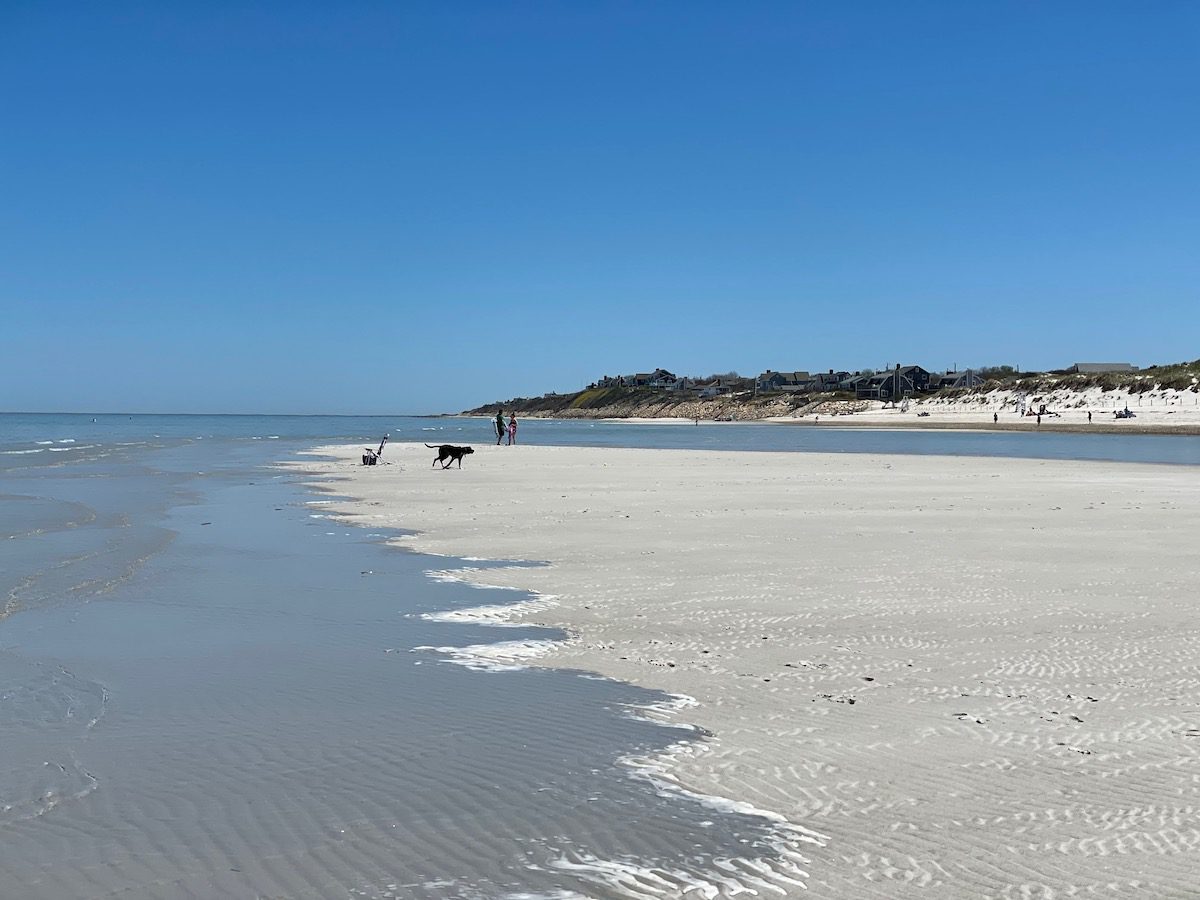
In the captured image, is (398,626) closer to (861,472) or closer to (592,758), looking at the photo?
(592,758)

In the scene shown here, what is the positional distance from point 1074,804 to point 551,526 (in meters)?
12.4

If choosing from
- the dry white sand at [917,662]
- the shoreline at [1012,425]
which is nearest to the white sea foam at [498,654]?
the dry white sand at [917,662]

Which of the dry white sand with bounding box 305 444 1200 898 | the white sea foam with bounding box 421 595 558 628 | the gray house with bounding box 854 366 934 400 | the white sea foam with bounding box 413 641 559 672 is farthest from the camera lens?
the gray house with bounding box 854 366 934 400

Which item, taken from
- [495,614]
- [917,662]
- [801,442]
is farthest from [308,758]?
[801,442]

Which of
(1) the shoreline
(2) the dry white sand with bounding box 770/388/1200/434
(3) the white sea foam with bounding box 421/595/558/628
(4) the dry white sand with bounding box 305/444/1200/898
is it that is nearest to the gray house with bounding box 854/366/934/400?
(2) the dry white sand with bounding box 770/388/1200/434

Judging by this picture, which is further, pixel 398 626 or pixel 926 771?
pixel 398 626

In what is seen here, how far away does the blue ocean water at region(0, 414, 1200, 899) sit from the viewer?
4.42 metres

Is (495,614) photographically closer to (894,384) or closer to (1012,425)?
(1012,425)

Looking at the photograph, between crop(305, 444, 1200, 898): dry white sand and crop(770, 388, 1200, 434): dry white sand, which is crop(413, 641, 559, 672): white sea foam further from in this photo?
crop(770, 388, 1200, 434): dry white sand

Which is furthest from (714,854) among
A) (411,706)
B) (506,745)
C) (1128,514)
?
(1128,514)

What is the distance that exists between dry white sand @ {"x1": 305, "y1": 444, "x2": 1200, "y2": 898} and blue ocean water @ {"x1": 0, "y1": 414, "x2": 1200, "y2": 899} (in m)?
0.62

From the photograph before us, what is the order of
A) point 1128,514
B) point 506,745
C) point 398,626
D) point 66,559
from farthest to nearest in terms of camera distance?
1. point 1128,514
2. point 66,559
3. point 398,626
4. point 506,745

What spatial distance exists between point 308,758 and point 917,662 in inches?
182

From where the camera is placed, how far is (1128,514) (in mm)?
18219
